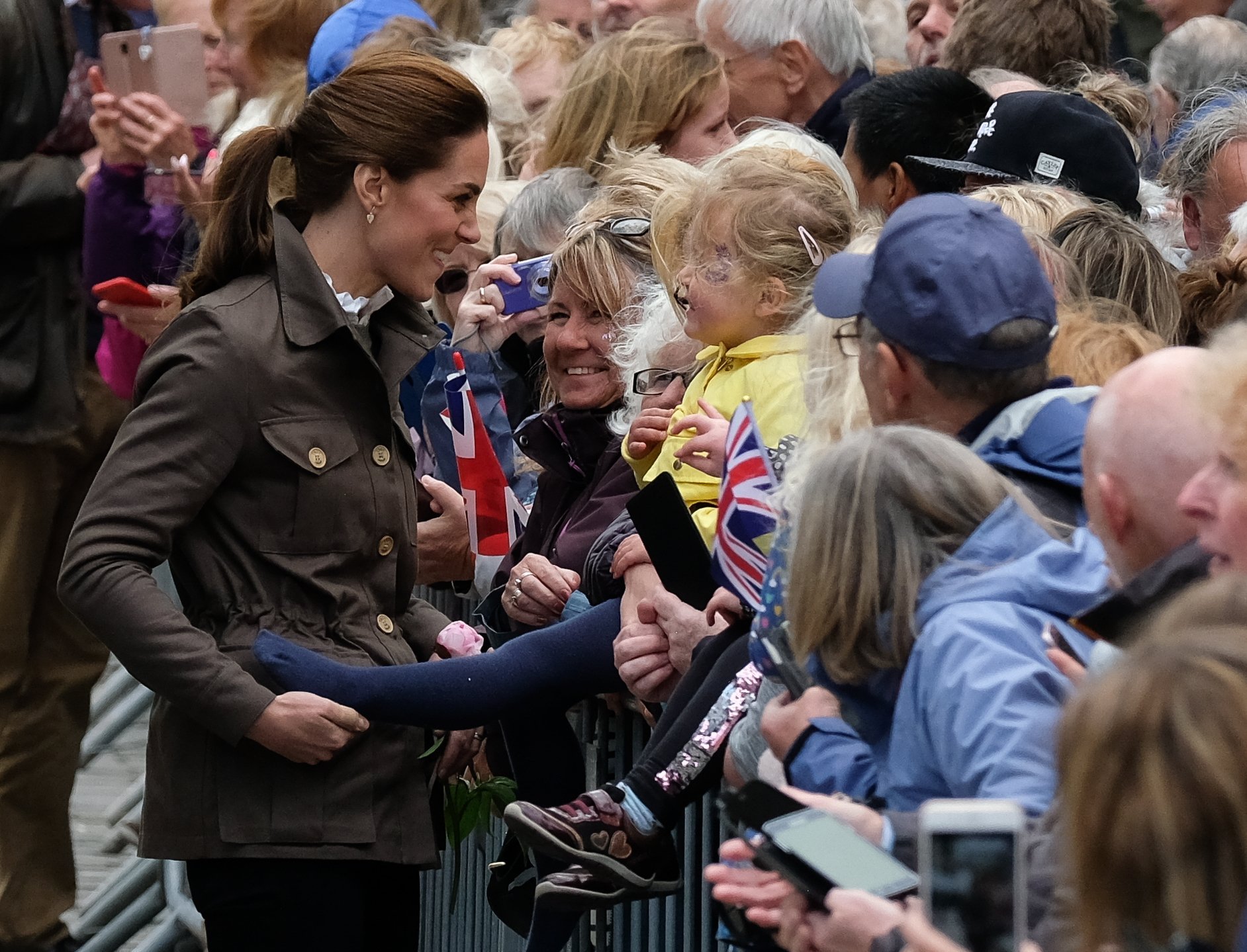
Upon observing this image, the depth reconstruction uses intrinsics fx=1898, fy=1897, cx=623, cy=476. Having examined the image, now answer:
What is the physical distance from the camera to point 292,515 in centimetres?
360

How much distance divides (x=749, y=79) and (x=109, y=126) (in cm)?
191

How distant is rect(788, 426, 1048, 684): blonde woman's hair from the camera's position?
236 centimetres

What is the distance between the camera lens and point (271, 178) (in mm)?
3816

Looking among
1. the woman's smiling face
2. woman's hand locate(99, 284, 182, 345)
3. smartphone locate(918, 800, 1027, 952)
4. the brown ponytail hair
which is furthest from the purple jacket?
smartphone locate(918, 800, 1027, 952)

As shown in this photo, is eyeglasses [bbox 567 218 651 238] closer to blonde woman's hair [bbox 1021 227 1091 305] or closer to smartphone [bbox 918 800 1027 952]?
blonde woman's hair [bbox 1021 227 1091 305]

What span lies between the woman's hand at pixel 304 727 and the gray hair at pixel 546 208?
6.21 feet

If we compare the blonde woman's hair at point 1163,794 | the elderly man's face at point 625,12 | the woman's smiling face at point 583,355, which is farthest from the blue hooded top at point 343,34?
the blonde woman's hair at point 1163,794

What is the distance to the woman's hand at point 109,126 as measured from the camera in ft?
18.3

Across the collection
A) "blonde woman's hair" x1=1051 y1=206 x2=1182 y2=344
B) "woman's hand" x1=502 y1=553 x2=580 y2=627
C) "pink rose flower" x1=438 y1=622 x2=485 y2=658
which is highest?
"blonde woman's hair" x1=1051 y1=206 x2=1182 y2=344

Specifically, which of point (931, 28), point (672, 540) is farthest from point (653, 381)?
point (931, 28)

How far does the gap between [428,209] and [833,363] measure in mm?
1014

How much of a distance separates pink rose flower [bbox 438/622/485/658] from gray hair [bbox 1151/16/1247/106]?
9.52 feet

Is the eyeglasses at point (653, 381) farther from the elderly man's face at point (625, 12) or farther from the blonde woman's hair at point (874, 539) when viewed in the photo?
the elderly man's face at point (625, 12)

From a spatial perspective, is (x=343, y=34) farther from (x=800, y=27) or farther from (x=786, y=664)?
(x=786, y=664)
